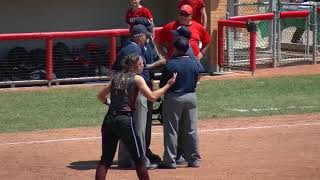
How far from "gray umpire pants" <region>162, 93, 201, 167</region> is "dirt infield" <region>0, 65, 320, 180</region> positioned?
0.70ft

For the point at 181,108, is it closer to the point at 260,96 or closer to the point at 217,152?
the point at 217,152

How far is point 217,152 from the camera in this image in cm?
1164

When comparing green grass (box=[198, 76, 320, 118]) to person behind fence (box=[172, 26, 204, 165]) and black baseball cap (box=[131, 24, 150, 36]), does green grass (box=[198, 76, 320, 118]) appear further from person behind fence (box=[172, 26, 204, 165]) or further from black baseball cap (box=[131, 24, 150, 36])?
black baseball cap (box=[131, 24, 150, 36])

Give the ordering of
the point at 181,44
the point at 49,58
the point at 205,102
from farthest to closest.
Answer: the point at 49,58, the point at 205,102, the point at 181,44

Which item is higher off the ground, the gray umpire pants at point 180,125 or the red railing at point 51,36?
the red railing at point 51,36

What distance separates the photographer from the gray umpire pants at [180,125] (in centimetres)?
1030

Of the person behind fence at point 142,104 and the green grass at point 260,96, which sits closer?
the person behind fence at point 142,104

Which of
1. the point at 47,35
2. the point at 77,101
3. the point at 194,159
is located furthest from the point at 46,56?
the point at 194,159

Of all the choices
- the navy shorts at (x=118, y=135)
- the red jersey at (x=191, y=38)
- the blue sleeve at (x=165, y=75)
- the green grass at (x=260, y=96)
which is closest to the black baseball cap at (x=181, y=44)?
the blue sleeve at (x=165, y=75)

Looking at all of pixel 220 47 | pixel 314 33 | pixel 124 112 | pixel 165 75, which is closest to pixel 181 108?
pixel 165 75

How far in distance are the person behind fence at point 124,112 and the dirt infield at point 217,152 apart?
4.51 ft

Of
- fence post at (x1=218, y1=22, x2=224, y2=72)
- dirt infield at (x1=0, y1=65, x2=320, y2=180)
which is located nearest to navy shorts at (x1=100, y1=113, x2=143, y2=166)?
dirt infield at (x1=0, y1=65, x2=320, y2=180)

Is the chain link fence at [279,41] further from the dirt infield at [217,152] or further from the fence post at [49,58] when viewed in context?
the dirt infield at [217,152]

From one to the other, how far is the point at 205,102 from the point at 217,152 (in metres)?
4.44
